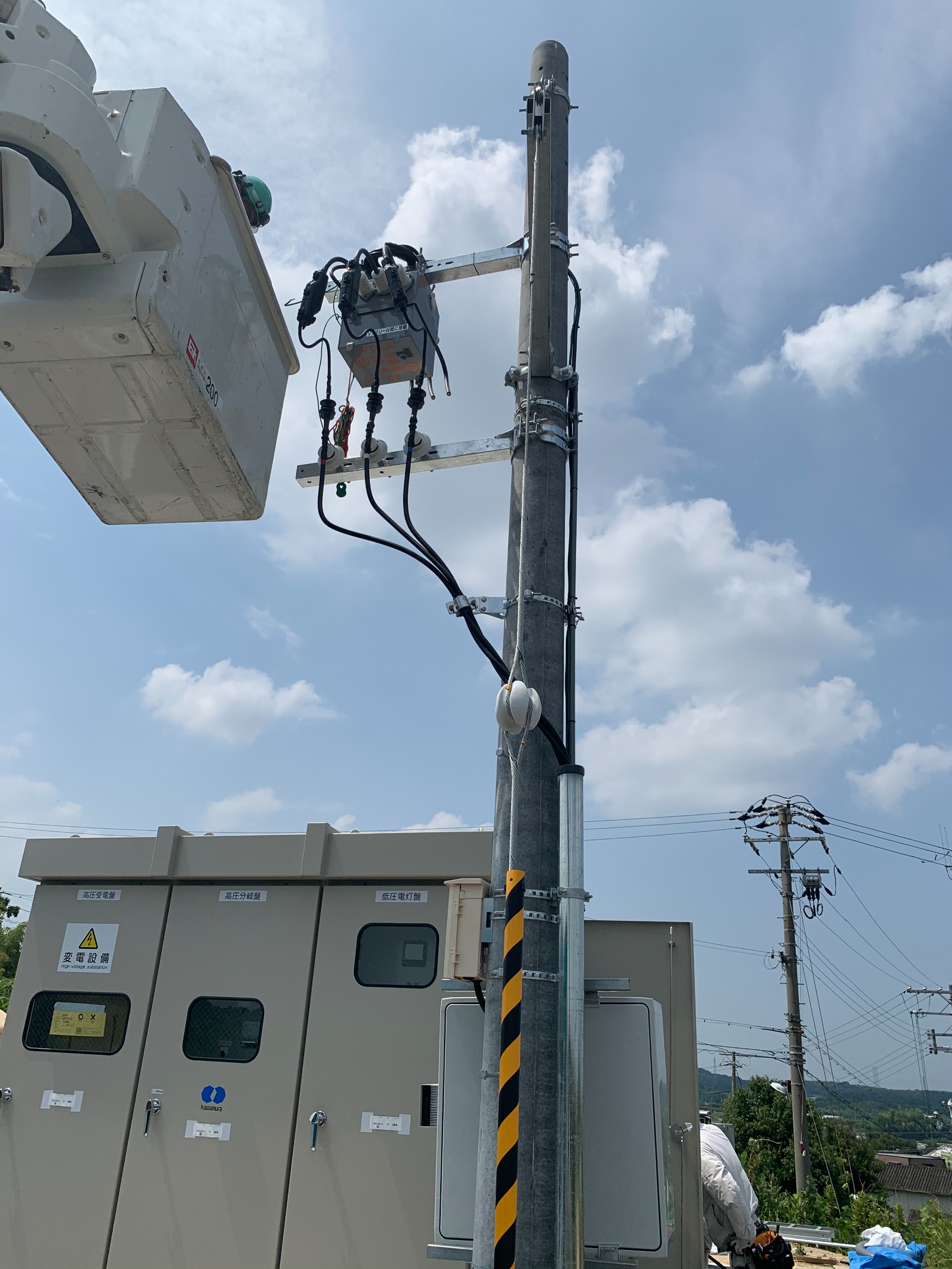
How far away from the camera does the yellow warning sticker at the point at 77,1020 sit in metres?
5.59

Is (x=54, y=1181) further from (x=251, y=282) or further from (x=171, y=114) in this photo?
(x=171, y=114)

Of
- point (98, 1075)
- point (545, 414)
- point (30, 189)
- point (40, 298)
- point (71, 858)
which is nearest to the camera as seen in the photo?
point (30, 189)

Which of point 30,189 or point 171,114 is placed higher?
point 171,114

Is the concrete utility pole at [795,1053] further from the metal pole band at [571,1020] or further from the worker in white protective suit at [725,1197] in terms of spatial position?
the metal pole band at [571,1020]

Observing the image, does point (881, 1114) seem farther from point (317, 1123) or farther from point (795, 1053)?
point (317, 1123)

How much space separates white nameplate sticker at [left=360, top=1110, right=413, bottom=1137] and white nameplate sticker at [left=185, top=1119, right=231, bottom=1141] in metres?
0.80

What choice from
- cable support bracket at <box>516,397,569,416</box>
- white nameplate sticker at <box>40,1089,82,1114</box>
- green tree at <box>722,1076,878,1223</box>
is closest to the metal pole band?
cable support bracket at <box>516,397,569,416</box>

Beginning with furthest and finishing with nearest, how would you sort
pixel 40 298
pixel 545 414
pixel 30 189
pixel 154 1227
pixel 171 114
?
pixel 154 1227 < pixel 545 414 < pixel 171 114 < pixel 40 298 < pixel 30 189

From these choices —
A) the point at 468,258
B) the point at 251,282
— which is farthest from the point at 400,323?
the point at 251,282

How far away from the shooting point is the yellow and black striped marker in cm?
264

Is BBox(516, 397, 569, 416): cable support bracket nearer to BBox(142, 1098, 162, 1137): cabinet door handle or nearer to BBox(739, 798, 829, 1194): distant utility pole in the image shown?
BBox(142, 1098, 162, 1137): cabinet door handle

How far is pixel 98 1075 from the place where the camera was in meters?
5.44

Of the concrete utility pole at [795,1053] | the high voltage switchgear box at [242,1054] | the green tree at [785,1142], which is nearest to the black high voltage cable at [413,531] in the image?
the high voltage switchgear box at [242,1054]

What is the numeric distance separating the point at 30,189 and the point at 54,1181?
17.7ft
